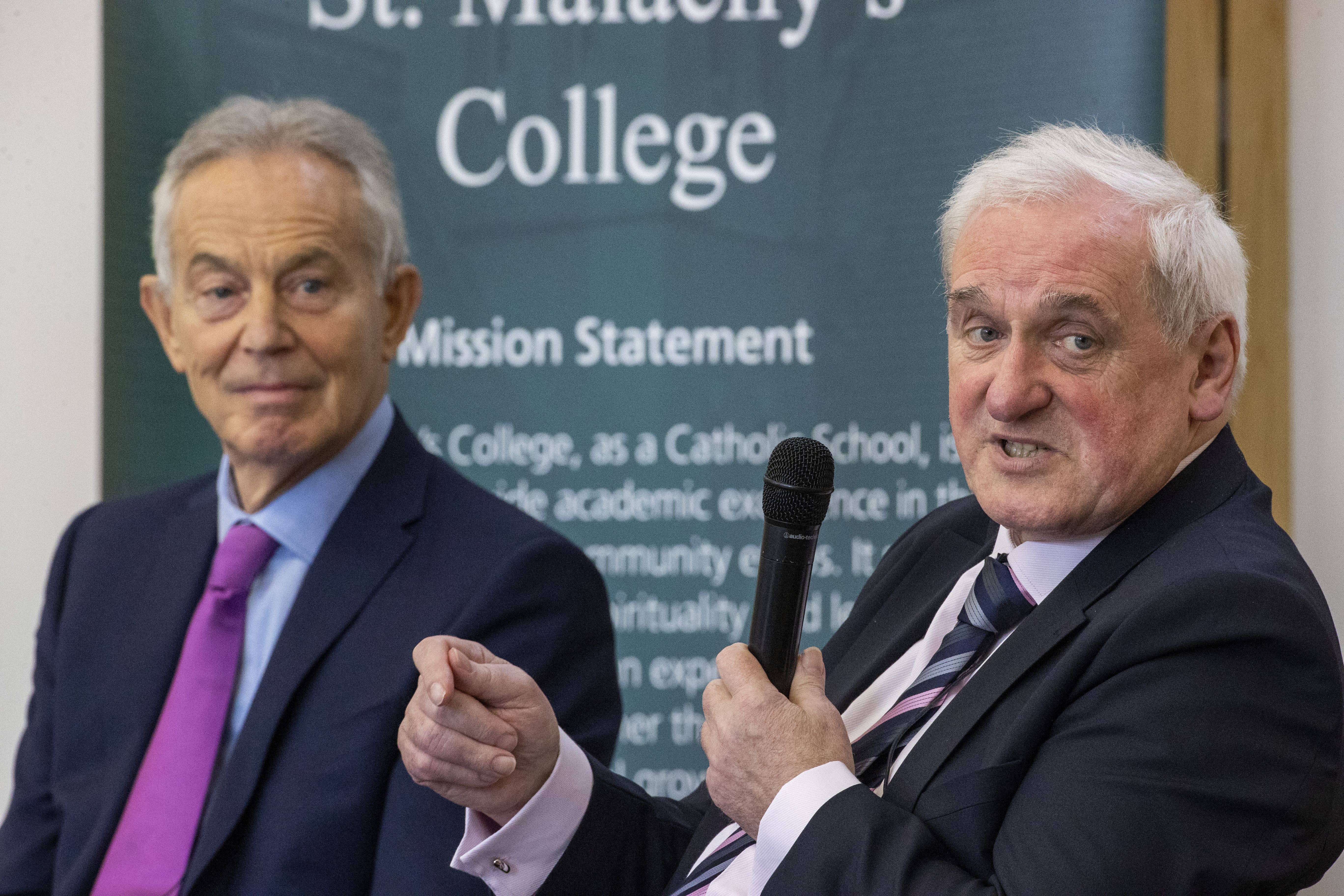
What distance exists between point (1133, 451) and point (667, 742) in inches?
61.8

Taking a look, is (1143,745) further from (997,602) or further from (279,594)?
(279,594)

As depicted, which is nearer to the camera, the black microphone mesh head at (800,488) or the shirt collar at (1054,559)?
the black microphone mesh head at (800,488)

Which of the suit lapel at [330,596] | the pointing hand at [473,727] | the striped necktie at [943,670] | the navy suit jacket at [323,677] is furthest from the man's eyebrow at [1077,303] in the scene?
the suit lapel at [330,596]

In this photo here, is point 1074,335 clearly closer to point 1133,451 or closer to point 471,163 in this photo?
point 1133,451

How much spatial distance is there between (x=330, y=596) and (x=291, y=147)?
0.84 meters

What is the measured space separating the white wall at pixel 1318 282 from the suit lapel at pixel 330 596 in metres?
1.71

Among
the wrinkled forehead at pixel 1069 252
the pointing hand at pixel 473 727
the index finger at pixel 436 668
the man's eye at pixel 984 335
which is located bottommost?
the pointing hand at pixel 473 727

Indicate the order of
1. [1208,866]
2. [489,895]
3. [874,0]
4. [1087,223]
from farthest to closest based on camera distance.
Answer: [874,0], [489,895], [1087,223], [1208,866]

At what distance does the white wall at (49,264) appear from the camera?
296 centimetres

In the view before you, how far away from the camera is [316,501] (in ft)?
7.30

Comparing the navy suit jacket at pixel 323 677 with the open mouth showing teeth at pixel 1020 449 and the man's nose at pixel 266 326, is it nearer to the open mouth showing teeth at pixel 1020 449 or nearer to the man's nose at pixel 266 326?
the man's nose at pixel 266 326

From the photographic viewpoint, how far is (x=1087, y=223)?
Answer: 1386mm

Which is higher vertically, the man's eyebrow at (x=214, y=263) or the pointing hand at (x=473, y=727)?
the man's eyebrow at (x=214, y=263)

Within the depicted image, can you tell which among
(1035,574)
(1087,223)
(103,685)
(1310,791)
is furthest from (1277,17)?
(103,685)
